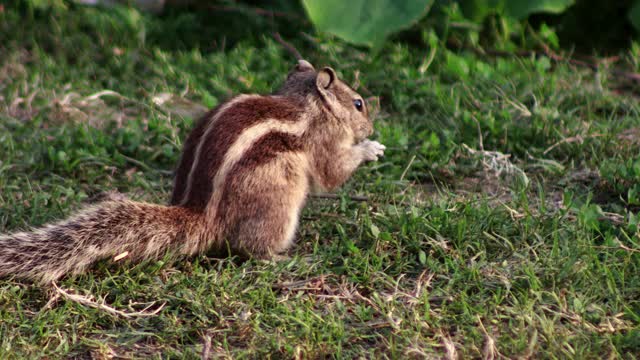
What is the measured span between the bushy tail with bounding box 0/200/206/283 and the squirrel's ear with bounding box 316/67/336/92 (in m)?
1.08

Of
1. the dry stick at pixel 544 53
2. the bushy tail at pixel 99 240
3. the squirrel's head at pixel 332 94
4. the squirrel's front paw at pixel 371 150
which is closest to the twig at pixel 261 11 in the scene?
the dry stick at pixel 544 53

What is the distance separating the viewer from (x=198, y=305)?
3.73 metres

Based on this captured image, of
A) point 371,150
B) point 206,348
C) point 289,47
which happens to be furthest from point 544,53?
point 206,348

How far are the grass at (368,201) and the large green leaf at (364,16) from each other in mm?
396

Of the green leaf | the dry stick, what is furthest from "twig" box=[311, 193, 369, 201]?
the green leaf

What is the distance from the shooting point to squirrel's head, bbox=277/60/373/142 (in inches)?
186

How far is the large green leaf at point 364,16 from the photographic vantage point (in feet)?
19.2

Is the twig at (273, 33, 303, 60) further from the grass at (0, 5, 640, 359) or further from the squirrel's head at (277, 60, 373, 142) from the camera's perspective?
the squirrel's head at (277, 60, 373, 142)

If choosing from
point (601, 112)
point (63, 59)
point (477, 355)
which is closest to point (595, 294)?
point (477, 355)

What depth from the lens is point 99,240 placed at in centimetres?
391

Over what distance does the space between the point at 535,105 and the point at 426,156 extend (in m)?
0.85

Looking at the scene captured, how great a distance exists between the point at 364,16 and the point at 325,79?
132 centimetres

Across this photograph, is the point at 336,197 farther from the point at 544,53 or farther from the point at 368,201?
the point at 544,53

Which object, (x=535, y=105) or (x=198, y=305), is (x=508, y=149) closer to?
(x=535, y=105)
